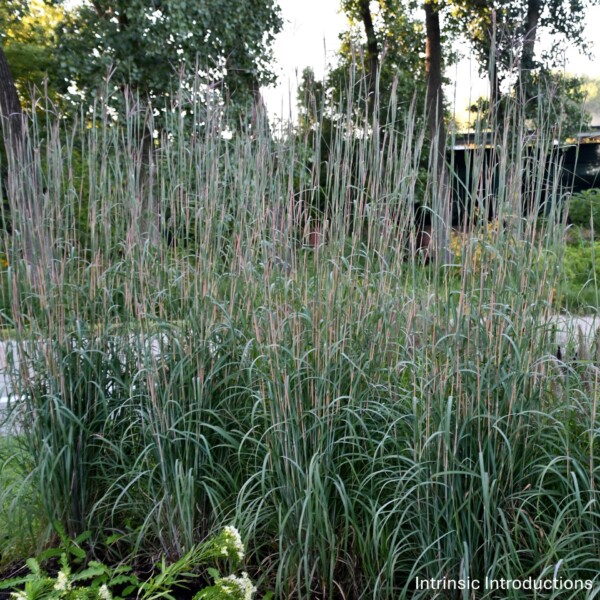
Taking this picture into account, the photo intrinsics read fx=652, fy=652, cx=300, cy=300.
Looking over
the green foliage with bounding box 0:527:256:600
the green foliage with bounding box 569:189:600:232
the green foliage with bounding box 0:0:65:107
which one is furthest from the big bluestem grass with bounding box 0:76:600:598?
the green foliage with bounding box 0:0:65:107

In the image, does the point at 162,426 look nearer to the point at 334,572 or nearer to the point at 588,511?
the point at 334,572

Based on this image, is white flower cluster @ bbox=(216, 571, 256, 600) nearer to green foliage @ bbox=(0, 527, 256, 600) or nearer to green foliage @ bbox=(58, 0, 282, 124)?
green foliage @ bbox=(0, 527, 256, 600)

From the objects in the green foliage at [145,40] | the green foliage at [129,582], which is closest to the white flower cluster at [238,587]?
the green foliage at [129,582]

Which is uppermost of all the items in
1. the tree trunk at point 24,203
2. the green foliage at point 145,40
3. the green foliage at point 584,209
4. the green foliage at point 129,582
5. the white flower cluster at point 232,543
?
the green foliage at point 145,40

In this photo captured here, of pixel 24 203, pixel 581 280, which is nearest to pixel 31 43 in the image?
pixel 581 280

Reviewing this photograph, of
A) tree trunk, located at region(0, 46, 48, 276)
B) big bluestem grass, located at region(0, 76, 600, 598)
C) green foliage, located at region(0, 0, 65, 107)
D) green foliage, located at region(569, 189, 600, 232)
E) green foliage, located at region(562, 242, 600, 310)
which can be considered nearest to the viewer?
big bluestem grass, located at region(0, 76, 600, 598)

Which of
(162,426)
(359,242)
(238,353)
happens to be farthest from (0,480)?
(359,242)

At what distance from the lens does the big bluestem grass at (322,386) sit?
2152 mm

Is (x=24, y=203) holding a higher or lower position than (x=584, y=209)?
higher

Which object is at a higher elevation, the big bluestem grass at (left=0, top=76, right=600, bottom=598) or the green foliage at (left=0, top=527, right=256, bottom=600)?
the big bluestem grass at (left=0, top=76, right=600, bottom=598)

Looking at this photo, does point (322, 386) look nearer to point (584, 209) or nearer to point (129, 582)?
point (129, 582)

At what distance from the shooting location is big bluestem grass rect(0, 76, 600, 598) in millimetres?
2152

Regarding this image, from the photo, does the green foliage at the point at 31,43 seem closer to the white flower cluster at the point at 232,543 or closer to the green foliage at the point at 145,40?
the green foliage at the point at 145,40

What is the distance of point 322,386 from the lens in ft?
7.72
